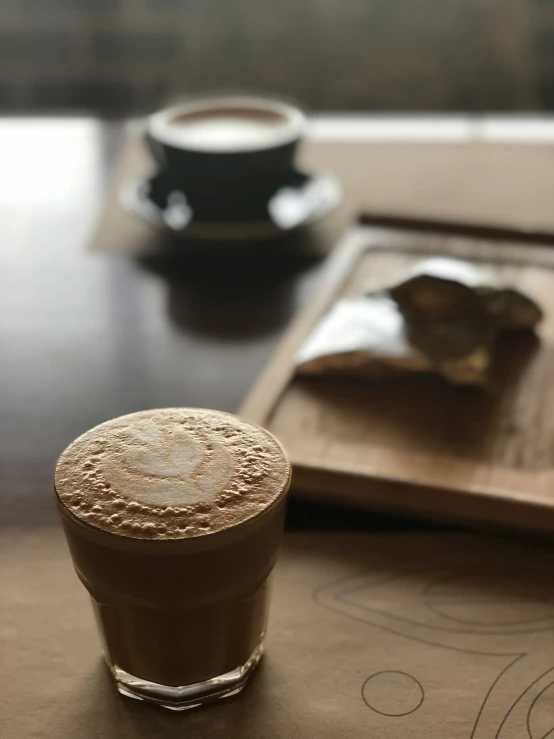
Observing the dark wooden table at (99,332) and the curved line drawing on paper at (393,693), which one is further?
the dark wooden table at (99,332)

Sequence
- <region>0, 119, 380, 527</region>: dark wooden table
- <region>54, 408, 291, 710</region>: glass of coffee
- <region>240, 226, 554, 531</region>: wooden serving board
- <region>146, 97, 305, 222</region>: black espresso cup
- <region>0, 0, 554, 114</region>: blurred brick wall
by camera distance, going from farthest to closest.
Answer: <region>0, 0, 554, 114</region>: blurred brick wall → <region>146, 97, 305, 222</region>: black espresso cup → <region>0, 119, 380, 527</region>: dark wooden table → <region>240, 226, 554, 531</region>: wooden serving board → <region>54, 408, 291, 710</region>: glass of coffee

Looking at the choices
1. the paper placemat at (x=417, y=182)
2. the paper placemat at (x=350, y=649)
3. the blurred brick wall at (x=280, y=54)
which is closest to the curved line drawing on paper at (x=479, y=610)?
the paper placemat at (x=350, y=649)

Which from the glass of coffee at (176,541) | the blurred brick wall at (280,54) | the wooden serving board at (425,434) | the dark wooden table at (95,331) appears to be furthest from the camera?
the blurred brick wall at (280,54)

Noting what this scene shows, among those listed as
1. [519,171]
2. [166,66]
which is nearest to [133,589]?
[519,171]

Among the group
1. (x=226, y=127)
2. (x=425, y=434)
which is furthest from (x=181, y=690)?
(x=226, y=127)

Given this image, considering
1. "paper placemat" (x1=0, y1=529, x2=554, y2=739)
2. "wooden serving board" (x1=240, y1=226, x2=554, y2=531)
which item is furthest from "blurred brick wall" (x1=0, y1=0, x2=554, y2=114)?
"paper placemat" (x1=0, y1=529, x2=554, y2=739)

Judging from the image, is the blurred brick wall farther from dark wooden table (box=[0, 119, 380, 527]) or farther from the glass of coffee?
the glass of coffee

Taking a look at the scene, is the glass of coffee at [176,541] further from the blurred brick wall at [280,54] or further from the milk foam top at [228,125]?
the blurred brick wall at [280,54]
